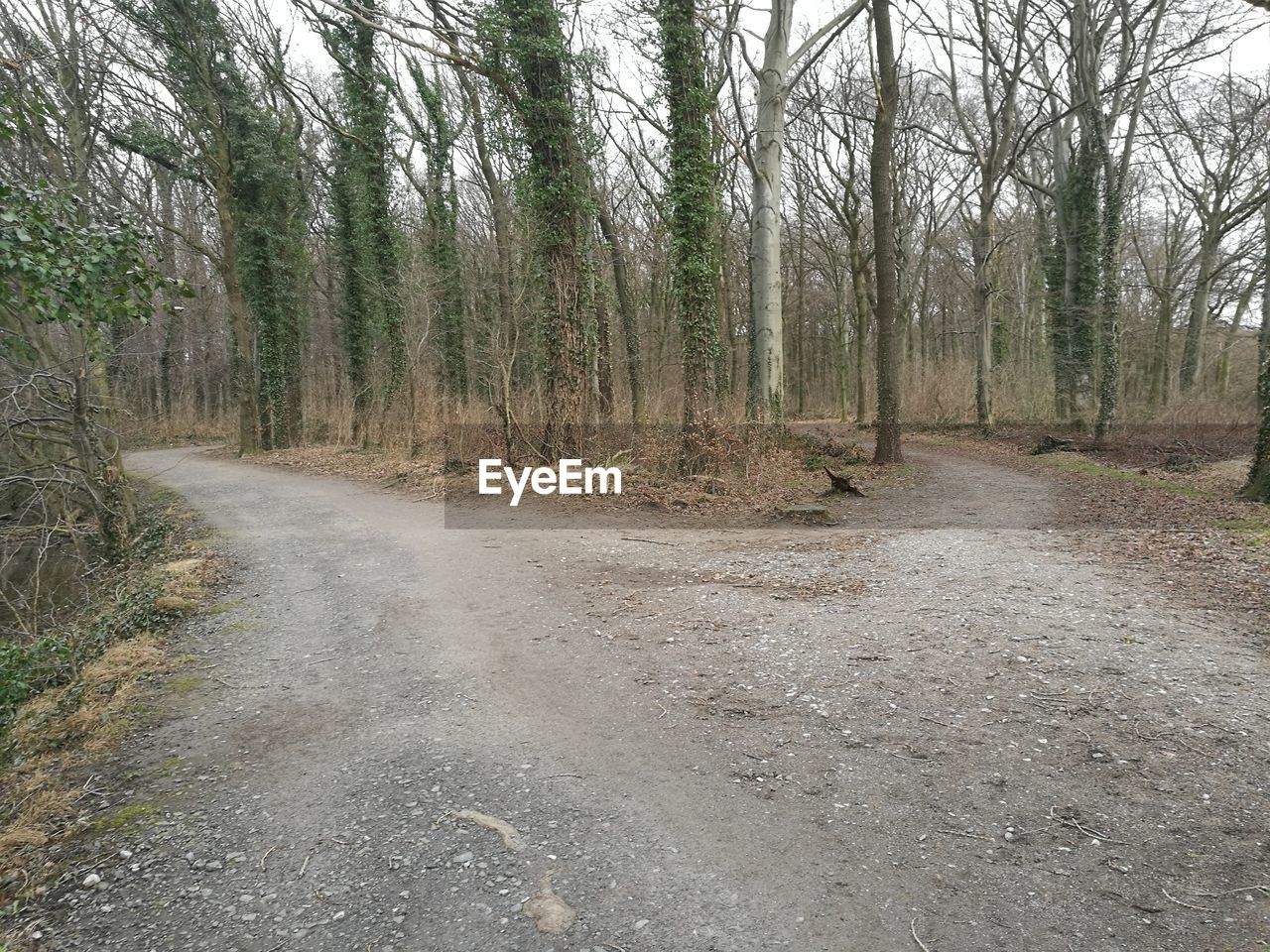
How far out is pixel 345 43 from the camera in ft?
61.4

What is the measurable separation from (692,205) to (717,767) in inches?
381

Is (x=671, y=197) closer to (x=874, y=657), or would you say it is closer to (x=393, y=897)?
(x=874, y=657)

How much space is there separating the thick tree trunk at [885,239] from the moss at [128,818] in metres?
12.2

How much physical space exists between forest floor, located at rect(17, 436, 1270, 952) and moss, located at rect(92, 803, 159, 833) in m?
0.02

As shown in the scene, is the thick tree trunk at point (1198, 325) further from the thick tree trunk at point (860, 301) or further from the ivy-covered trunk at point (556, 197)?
the ivy-covered trunk at point (556, 197)

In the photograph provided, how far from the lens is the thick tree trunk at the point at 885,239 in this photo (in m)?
12.7

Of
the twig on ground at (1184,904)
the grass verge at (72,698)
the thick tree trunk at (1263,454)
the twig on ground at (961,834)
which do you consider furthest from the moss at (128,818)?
the thick tree trunk at (1263,454)

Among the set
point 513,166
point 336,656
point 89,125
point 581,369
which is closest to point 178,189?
point 89,125

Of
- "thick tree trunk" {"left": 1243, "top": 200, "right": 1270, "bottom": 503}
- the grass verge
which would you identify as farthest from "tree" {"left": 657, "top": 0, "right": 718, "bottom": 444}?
the grass verge

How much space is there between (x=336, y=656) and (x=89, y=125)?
18345mm

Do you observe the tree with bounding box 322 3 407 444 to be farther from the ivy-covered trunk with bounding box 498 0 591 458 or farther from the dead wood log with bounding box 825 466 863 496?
the dead wood log with bounding box 825 466 863 496

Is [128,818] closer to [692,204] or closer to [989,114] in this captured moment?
[692,204]

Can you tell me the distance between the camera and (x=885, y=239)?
1333cm

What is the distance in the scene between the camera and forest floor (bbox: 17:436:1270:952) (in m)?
2.48
